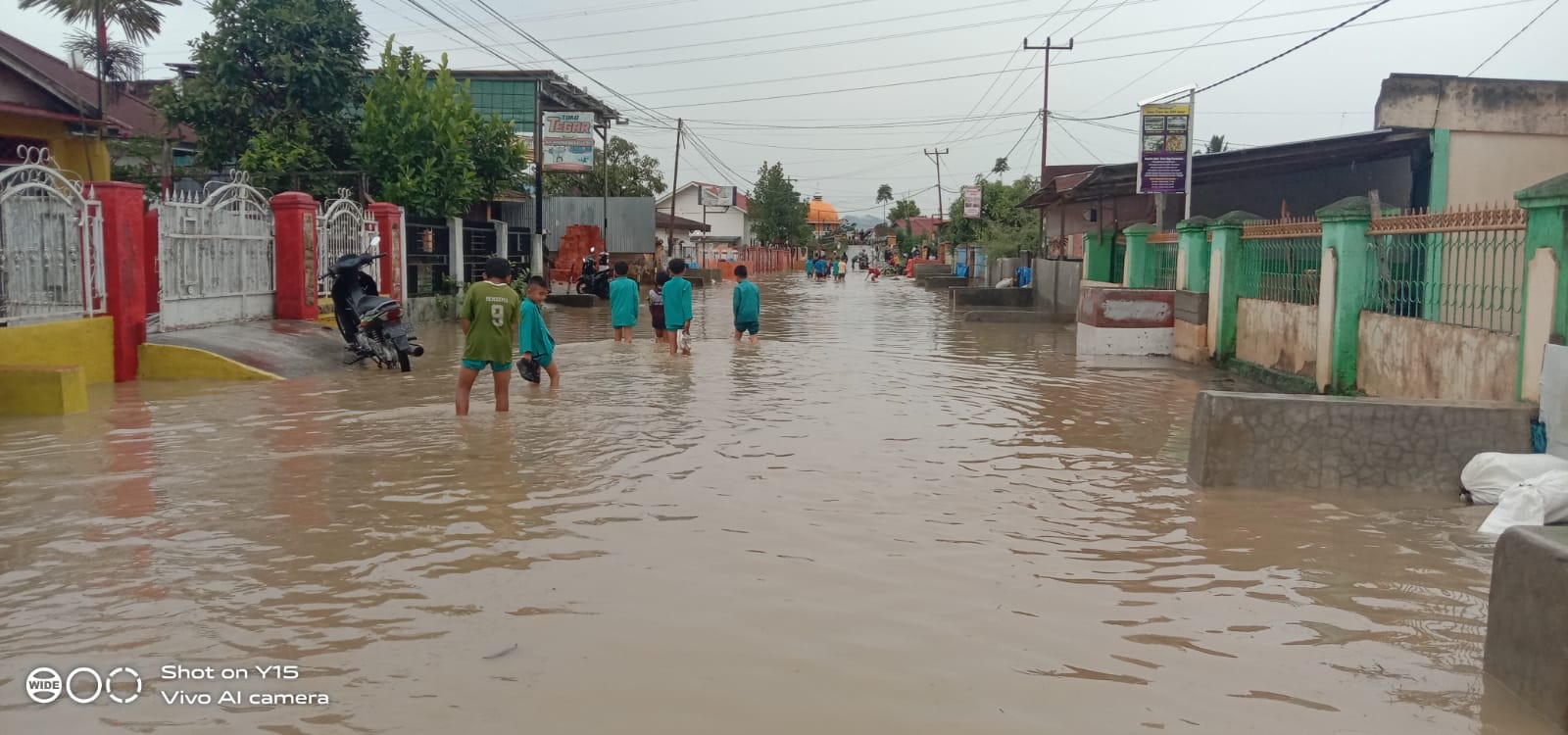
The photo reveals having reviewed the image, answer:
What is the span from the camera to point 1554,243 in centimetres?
714

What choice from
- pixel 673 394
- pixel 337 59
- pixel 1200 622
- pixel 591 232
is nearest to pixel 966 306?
pixel 591 232

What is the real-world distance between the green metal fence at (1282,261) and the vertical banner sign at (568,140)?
19708 millimetres

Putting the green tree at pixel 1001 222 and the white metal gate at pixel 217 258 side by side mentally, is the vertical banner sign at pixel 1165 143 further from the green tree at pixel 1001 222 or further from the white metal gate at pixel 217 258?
the green tree at pixel 1001 222

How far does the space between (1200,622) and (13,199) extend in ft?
37.2

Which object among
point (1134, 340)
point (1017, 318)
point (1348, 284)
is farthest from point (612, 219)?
point (1348, 284)

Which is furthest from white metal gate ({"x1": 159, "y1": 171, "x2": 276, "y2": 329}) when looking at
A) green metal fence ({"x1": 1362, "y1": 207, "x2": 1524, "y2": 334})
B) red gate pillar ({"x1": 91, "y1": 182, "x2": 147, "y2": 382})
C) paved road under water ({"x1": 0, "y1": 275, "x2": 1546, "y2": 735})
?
green metal fence ({"x1": 1362, "y1": 207, "x2": 1524, "y2": 334})

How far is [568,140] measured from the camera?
30438 mm

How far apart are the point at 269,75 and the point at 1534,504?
23516mm

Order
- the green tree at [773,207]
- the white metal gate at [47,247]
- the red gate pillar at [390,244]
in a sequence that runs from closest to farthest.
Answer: the white metal gate at [47,247]
the red gate pillar at [390,244]
the green tree at [773,207]

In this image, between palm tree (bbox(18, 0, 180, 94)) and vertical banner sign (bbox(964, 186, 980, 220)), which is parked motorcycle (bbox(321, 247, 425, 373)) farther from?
vertical banner sign (bbox(964, 186, 980, 220))

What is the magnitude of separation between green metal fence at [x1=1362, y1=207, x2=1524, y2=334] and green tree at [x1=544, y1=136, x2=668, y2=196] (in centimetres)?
3629

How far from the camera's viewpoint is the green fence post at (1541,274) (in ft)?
23.2

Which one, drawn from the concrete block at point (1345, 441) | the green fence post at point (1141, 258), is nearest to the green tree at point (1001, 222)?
the green fence post at point (1141, 258)

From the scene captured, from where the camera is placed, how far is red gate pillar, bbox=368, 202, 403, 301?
1981 centimetres
